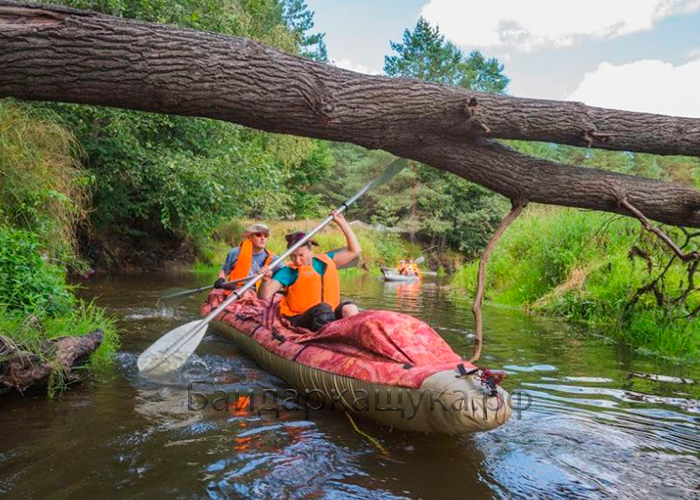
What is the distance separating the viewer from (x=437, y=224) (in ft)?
86.5

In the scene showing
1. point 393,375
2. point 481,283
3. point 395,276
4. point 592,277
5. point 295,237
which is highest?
point 295,237

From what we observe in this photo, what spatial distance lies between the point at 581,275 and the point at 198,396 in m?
6.04

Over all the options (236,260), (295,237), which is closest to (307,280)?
(295,237)

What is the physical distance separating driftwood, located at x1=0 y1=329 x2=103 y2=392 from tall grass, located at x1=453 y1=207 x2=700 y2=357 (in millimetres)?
4595

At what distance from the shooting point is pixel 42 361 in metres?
3.93

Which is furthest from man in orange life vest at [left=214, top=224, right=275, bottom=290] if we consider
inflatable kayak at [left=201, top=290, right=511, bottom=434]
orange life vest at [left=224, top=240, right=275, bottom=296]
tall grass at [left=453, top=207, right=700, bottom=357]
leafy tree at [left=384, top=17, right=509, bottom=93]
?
leafy tree at [left=384, top=17, right=509, bottom=93]

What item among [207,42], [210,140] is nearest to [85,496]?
[207,42]

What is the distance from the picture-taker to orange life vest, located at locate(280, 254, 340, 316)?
17.6 feet

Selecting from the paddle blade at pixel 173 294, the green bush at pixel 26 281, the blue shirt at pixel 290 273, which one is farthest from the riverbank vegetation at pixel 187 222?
the blue shirt at pixel 290 273

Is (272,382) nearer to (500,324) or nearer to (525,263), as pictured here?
(500,324)

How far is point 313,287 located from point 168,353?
58.7 inches

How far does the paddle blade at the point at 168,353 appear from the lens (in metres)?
4.30

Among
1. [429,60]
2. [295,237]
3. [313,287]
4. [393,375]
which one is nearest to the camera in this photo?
[393,375]

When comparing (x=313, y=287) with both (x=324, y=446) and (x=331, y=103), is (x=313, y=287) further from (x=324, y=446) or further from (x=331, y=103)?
(x=331, y=103)
